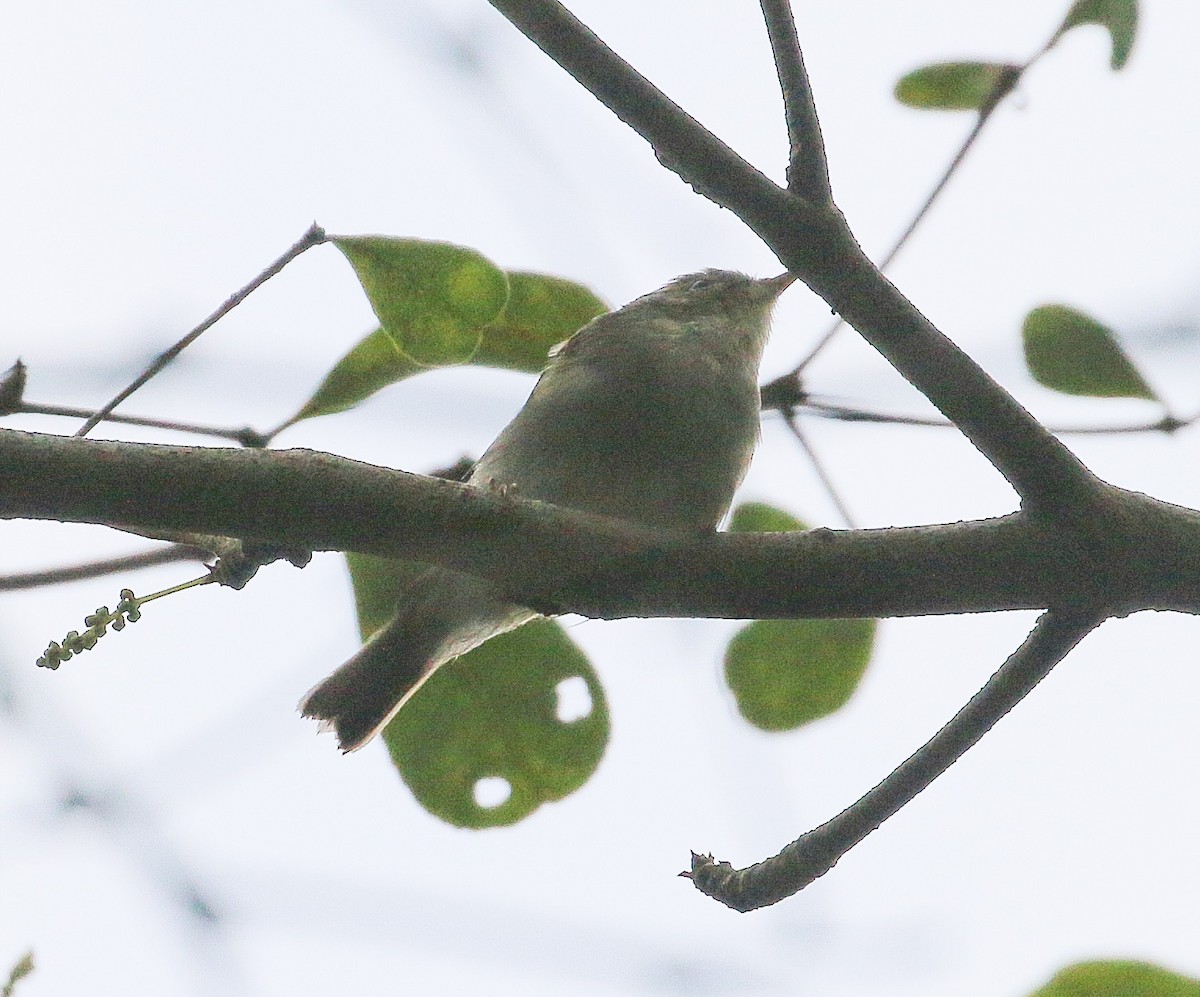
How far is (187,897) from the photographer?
8.78ft

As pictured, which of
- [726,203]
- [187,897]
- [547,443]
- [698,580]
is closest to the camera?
[726,203]

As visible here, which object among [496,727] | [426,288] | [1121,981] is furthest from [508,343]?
[1121,981]

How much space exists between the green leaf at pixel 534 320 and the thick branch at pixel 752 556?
3.16 ft

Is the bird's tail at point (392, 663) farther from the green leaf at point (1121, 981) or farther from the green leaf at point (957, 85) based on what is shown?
the green leaf at point (1121, 981)

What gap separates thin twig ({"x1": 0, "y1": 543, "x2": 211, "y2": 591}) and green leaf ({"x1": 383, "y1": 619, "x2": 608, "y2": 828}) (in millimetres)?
812

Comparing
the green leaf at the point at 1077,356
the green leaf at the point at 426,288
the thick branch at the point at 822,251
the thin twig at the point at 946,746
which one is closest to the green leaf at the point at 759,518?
the green leaf at the point at 1077,356

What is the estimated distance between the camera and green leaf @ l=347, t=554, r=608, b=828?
3008 mm

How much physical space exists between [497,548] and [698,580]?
1.07 ft

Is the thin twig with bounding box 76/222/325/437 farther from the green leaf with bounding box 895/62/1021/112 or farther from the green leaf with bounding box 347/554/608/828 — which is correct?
the green leaf with bounding box 895/62/1021/112

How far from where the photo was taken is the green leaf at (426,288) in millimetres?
2709

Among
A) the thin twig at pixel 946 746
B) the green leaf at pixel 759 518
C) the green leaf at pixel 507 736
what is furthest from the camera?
the green leaf at pixel 759 518

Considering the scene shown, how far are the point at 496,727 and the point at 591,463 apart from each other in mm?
662

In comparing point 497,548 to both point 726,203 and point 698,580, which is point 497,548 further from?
point 726,203

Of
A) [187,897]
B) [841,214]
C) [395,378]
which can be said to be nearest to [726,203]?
[841,214]
